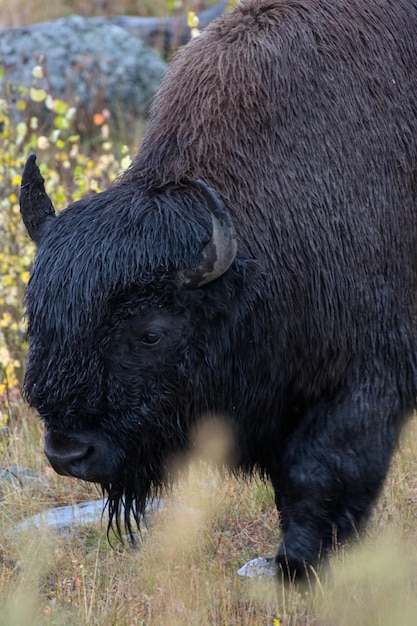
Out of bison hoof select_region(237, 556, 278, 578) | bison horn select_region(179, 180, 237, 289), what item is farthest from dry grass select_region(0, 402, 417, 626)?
bison horn select_region(179, 180, 237, 289)

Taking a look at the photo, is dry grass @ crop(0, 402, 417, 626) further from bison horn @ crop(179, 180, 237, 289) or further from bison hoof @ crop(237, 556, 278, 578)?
bison horn @ crop(179, 180, 237, 289)

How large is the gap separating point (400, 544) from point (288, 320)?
3.80 ft

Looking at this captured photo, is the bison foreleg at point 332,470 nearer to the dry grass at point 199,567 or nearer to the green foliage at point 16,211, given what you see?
the dry grass at point 199,567

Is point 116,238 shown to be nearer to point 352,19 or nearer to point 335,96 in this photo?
point 335,96

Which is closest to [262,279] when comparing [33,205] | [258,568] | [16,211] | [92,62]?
[33,205]

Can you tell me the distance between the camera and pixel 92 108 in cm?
1141

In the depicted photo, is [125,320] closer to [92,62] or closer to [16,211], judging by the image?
[16,211]

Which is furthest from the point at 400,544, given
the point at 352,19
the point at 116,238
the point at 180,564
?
the point at 352,19

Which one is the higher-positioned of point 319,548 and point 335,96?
point 335,96

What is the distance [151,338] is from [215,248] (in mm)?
393

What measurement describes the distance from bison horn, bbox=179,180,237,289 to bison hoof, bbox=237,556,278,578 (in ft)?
4.06

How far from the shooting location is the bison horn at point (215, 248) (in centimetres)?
367

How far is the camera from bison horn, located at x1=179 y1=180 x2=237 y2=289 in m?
3.67

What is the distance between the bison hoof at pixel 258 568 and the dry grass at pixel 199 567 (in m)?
0.06
